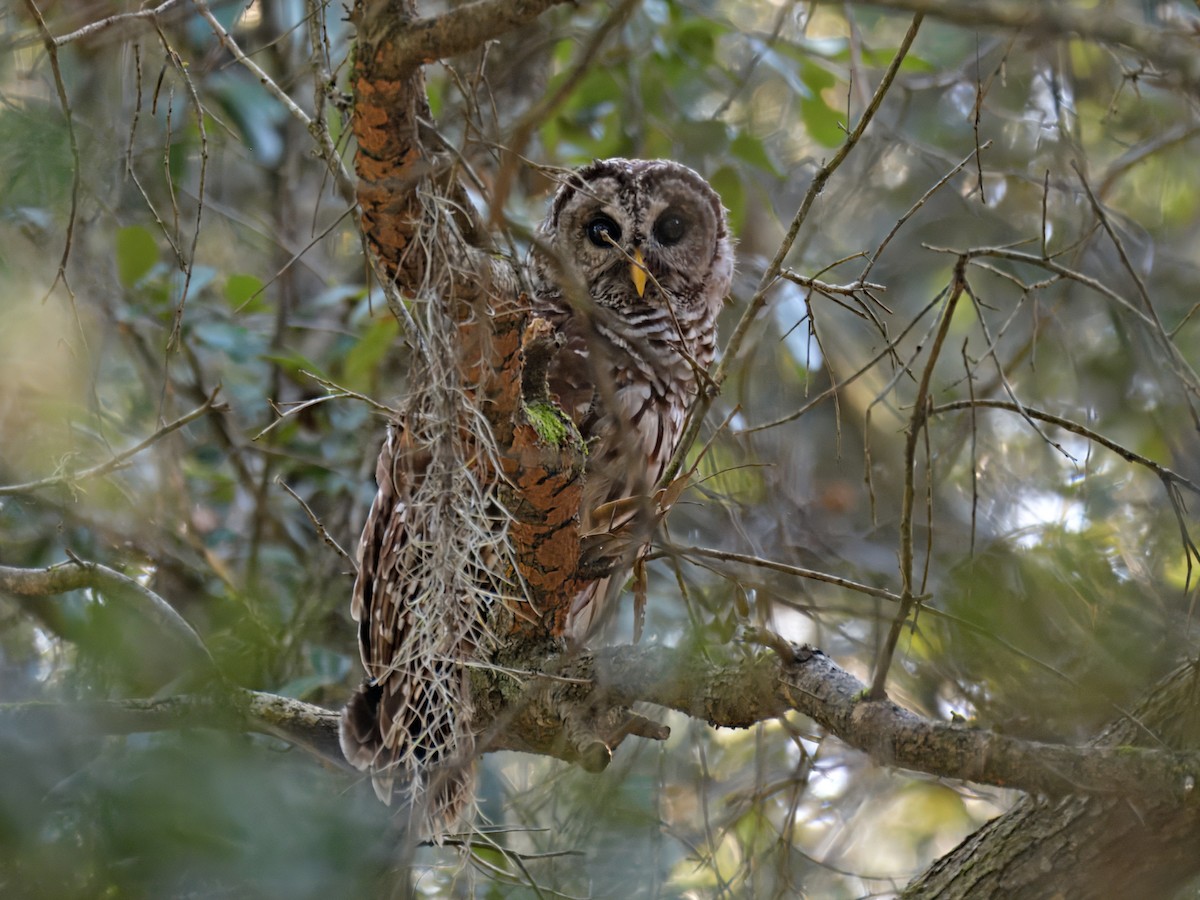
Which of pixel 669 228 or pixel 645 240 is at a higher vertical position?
pixel 669 228

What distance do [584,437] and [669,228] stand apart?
1067 millimetres

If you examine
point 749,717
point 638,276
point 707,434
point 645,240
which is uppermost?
point 645,240

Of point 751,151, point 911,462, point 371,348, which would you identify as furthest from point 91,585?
point 751,151

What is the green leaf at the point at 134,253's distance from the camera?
3.59 metres

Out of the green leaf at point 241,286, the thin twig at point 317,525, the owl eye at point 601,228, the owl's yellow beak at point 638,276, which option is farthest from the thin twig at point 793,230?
the green leaf at point 241,286

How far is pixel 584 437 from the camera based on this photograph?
2.94 metres

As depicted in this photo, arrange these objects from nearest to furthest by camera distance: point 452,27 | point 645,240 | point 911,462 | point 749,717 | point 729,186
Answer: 1. point 452,27
2. point 911,462
3. point 749,717
4. point 645,240
5. point 729,186

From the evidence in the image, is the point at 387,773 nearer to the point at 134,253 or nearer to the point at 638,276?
the point at 638,276

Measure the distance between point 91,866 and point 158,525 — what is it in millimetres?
1685

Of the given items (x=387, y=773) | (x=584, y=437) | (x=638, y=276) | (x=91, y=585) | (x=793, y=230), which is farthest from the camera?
(x=638, y=276)

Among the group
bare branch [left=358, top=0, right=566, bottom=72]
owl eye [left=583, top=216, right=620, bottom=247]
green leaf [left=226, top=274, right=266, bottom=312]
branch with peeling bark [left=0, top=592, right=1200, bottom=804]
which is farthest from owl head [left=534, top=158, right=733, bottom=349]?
bare branch [left=358, top=0, right=566, bottom=72]

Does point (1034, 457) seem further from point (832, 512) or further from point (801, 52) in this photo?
point (801, 52)

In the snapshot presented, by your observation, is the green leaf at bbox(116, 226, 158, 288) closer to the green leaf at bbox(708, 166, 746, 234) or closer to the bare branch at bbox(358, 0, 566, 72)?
the green leaf at bbox(708, 166, 746, 234)

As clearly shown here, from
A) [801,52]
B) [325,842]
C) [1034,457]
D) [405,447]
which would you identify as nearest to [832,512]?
[1034,457]
